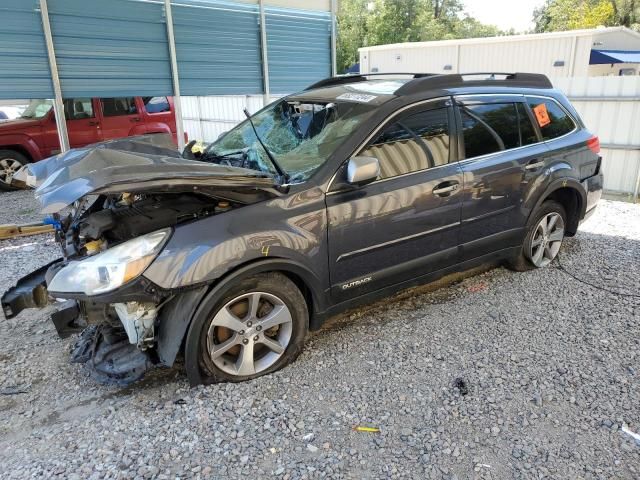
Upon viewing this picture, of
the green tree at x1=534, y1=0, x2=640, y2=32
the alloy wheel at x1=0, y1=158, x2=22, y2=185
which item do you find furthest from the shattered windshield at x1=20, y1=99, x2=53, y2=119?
the green tree at x1=534, y1=0, x2=640, y2=32

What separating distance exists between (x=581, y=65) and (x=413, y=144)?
1263 centimetres

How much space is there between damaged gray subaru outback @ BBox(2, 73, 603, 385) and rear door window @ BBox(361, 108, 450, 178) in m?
0.01

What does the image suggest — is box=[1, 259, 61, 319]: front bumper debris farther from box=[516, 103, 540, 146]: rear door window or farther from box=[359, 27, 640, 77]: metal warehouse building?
box=[359, 27, 640, 77]: metal warehouse building

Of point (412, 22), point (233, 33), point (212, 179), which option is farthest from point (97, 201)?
point (412, 22)

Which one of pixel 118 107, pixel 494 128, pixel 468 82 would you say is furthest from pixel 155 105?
pixel 494 128

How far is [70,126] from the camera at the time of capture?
9.37 m

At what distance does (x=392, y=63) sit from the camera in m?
16.3

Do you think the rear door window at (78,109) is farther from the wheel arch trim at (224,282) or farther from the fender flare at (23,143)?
the wheel arch trim at (224,282)

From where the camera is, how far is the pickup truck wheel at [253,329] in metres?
2.89

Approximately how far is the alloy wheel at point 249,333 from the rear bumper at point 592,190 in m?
3.46

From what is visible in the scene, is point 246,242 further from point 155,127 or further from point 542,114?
point 155,127

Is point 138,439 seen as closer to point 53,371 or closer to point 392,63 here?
point 53,371

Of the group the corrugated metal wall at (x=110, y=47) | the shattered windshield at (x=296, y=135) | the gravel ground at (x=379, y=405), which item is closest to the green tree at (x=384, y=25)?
the corrugated metal wall at (x=110, y=47)

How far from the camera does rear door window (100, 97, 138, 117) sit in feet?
32.1
